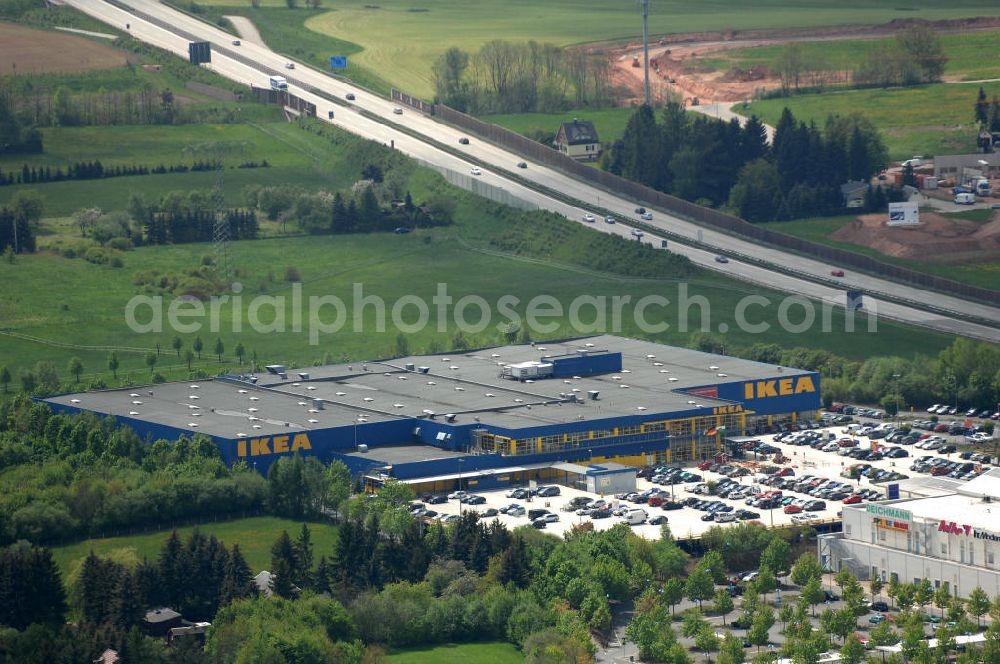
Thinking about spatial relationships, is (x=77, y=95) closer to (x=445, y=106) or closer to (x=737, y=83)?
(x=445, y=106)

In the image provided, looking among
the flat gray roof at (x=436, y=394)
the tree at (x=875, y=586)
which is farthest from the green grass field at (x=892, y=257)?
the tree at (x=875, y=586)

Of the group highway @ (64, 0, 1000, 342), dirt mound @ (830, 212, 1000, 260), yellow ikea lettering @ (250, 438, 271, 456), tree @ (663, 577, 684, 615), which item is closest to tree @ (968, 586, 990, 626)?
tree @ (663, 577, 684, 615)

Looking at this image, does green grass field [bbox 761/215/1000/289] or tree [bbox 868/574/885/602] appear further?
green grass field [bbox 761/215/1000/289]

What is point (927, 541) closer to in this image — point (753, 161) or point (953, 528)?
point (953, 528)

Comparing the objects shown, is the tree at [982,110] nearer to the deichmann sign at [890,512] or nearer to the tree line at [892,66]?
the tree line at [892,66]

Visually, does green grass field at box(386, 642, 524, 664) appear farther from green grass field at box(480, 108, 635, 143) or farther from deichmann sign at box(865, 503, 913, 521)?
green grass field at box(480, 108, 635, 143)

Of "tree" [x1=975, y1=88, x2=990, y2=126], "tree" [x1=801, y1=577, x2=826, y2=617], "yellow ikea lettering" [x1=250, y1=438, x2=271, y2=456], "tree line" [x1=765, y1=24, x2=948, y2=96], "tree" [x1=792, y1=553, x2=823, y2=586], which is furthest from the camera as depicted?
"tree line" [x1=765, y1=24, x2=948, y2=96]

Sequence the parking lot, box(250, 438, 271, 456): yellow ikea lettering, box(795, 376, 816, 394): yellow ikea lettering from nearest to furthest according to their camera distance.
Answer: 1. the parking lot
2. box(250, 438, 271, 456): yellow ikea lettering
3. box(795, 376, 816, 394): yellow ikea lettering
